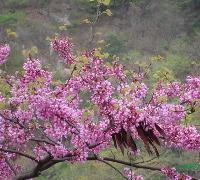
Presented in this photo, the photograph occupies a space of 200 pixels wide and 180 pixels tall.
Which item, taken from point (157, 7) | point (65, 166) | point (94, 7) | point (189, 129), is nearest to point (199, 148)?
point (189, 129)

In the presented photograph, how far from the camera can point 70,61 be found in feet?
23.5

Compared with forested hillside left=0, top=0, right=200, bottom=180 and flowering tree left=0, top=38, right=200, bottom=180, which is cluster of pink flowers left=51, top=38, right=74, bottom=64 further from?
forested hillside left=0, top=0, right=200, bottom=180

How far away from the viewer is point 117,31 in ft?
69.2

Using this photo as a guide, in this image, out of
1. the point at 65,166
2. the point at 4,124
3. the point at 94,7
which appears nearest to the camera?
the point at 4,124

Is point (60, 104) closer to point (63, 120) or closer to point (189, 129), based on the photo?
point (63, 120)

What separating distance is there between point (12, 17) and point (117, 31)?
504cm

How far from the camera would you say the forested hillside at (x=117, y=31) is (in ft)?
59.9

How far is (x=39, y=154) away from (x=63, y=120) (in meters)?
1.11

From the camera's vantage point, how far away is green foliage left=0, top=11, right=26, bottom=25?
19266 mm

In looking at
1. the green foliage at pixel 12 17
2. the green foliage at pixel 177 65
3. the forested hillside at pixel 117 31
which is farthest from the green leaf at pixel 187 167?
the green foliage at pixel 12 17

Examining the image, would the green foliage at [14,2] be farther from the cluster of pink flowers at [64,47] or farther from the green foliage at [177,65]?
the cluster of pink flowers at [64,47]

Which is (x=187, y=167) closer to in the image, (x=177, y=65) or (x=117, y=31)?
(x=177, y=65)

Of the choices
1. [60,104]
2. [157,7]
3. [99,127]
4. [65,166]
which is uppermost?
[157,7]

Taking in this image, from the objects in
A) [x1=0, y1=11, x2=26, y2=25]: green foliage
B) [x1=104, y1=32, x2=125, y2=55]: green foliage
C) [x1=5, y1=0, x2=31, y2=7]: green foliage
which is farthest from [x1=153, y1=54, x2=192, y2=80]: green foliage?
[x1=5, y1=0, x2=31, y2=7]: green foliage
